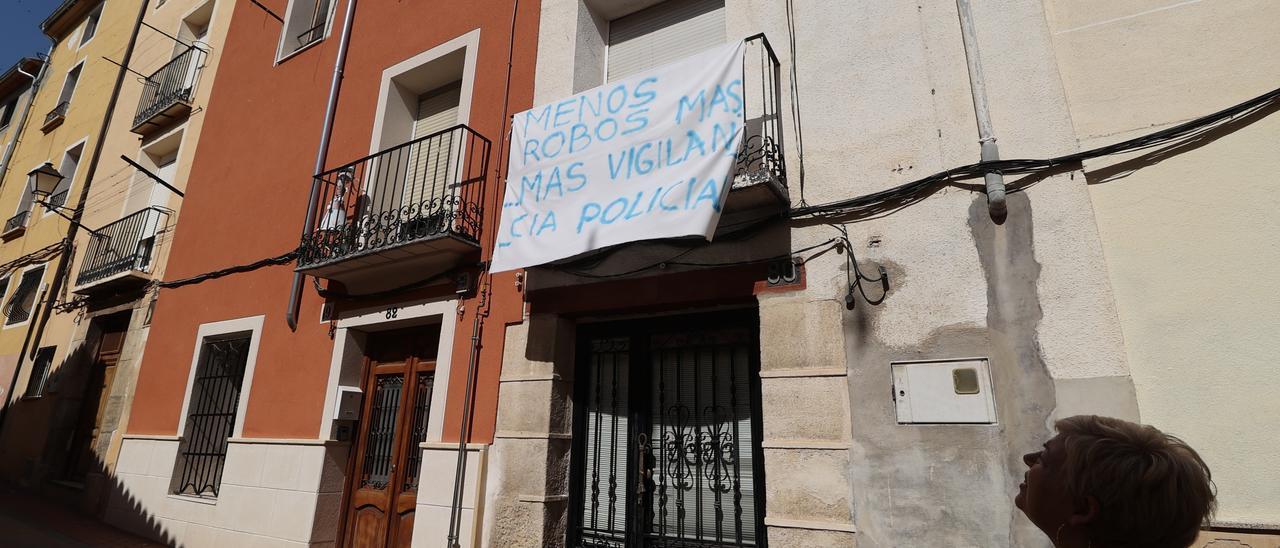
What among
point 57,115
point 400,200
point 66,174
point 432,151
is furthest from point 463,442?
point 57,115

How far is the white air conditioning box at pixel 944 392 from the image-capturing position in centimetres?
354

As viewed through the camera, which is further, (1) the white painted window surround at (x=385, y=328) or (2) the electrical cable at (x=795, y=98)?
(1) the white painted window surround at (x=385, y=328)

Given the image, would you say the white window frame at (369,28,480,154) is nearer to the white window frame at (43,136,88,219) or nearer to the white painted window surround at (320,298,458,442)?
the white painted window surround at (320,298,458,442)

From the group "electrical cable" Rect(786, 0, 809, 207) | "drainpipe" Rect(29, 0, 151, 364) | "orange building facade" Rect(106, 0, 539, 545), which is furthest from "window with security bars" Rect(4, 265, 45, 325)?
"electrical cable" Rect(786, 0, 809, 207)

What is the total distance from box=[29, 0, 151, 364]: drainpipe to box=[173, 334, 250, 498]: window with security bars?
5.29m

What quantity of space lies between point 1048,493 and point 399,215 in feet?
18.1

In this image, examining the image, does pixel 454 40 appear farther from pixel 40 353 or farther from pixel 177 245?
pixel 40 353

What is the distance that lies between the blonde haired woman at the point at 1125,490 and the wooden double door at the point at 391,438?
5.35m

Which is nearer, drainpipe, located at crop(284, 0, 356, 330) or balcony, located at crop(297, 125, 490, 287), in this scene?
balcony, located at crop(297, 125, 490, 287)

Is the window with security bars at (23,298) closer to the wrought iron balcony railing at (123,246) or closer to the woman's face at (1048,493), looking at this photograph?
the wrought iron balcony railing at (123,246)

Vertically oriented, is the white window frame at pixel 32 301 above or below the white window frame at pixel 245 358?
above

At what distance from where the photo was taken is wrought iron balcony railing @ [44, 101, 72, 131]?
1352 centimetres

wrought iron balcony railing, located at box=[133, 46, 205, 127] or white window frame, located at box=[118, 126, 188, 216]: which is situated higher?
wrought iron balcony railing, located at box=[133, 46, 205, 127]

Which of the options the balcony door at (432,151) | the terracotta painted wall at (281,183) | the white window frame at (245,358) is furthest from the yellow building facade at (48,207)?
the balcony door at (432,151)
